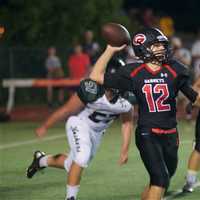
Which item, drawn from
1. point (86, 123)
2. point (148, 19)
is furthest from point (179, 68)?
point (148, 19)

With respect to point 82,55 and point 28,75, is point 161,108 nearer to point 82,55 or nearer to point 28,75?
point 82,55

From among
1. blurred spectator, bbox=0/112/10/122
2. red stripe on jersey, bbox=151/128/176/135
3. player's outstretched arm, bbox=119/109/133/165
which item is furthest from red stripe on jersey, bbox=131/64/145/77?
blurred spectator, bbox=0/112/10/122

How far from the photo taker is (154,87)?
781cm

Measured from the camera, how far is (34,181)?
10.7 meters

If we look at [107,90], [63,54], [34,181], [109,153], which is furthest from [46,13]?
[107,90]

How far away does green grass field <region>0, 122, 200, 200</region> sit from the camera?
9688 millimetres

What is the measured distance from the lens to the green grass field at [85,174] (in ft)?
31.8

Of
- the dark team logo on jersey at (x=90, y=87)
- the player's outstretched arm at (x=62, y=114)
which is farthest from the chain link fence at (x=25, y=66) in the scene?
the dark team logo on jersey at (x=90, y=87)

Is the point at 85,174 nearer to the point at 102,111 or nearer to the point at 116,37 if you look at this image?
the point at 102,111

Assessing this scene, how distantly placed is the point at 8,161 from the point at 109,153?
1.66 meters

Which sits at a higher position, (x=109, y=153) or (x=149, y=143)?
(x=149, y=143)

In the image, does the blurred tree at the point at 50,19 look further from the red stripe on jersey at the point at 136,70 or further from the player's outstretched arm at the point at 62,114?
the red stripe on jersey at the point at 136,70

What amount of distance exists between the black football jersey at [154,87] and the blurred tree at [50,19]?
50.4 feet

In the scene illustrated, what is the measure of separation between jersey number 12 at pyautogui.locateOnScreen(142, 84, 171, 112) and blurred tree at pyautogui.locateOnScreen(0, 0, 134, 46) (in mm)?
15476
